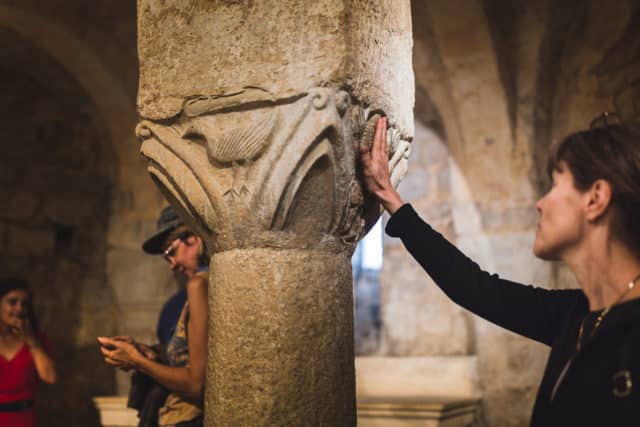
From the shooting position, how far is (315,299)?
1.50 metres

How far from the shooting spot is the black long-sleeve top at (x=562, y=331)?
104 cm

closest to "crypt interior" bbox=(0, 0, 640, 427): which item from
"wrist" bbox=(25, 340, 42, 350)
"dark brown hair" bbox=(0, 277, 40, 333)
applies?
"dark brown hair" bbox=(0, 277, 40, 333)

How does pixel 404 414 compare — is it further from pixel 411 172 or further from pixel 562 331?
pixel 562 331

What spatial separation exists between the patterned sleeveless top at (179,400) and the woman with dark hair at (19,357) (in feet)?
3.98

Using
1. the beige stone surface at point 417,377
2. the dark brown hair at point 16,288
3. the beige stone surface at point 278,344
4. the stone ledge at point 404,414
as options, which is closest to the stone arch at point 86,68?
the dark brown hair at point 16,288

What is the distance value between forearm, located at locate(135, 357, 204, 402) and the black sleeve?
690 mm

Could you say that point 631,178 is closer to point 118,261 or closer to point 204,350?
point 204,350

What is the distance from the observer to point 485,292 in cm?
148

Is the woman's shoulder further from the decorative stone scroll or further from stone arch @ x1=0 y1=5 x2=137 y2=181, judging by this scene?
stone arch @ x1=0 y1=5 x2=137 y2=181

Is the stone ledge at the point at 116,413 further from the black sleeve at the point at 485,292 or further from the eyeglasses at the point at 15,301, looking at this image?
the black sleeve at the point at 485,292

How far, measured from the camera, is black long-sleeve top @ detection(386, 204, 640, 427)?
1.04 meters

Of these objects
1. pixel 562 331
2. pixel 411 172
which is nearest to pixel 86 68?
pixel 411 172

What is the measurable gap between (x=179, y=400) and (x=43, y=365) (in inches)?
54.1

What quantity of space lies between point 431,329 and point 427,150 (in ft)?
3.49
